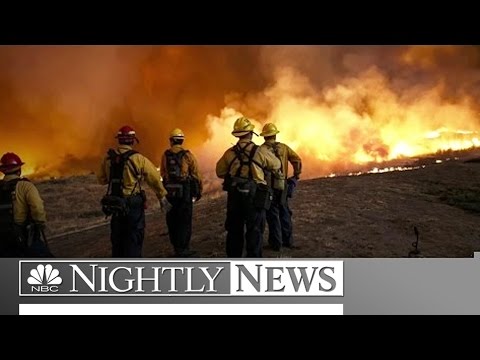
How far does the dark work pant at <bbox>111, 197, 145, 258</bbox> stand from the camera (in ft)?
26.4

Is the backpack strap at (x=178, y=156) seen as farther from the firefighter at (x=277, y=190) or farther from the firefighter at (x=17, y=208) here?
the firefighter at (x=17, y=208)

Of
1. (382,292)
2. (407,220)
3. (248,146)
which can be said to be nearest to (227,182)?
(248,146)

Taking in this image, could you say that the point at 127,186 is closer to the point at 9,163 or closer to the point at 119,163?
the point at 119,163

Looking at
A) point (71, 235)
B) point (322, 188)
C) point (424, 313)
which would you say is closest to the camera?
point (424, 313)

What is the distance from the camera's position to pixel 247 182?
27.7 ft

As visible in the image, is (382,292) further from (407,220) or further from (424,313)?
(407,220)

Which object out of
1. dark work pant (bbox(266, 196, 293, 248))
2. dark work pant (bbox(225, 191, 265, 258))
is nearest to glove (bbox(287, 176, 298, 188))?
dark work pant (bbox(266, 196, 293, 248))

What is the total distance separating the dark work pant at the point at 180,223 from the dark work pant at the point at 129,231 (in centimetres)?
113

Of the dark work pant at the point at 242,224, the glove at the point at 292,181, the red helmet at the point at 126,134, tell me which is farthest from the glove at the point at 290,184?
the red helmet at the point at 126,134

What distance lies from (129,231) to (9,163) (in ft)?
6.62

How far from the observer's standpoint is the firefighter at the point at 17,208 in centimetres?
794

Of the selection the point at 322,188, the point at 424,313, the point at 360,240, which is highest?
the point at 322,188

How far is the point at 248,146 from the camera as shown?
8469 mm

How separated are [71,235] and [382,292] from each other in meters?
6.02
